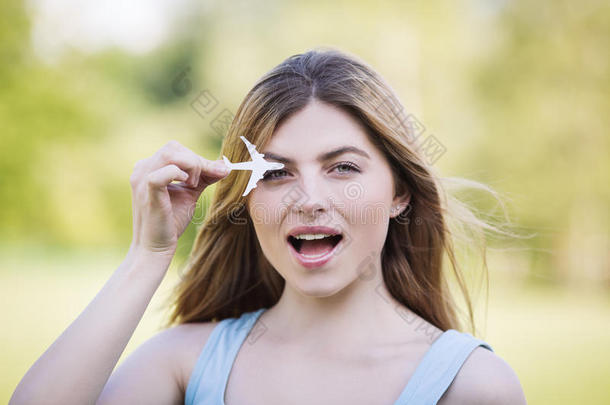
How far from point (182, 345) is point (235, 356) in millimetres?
270

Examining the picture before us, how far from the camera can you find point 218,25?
19.4m

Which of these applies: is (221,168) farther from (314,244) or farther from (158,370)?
(158,370)

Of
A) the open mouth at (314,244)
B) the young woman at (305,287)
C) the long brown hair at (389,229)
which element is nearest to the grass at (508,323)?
the long brown hair at (389,229)

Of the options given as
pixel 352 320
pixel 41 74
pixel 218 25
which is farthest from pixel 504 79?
pixel 352 320

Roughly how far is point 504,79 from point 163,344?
18133 mm

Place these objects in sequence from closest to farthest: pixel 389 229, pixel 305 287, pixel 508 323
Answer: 1. pixel 305 287
2. pixel 389 229
3. pixel 508 323

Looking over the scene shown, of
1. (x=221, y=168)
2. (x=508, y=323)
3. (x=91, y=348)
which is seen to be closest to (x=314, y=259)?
(x=221, y=168)

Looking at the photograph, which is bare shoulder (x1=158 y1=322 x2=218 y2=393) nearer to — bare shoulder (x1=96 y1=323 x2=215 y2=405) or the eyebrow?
bare shoulder (x1=96 y1=323 x2=215 y2=405)

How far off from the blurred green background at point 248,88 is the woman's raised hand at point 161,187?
40.2ft

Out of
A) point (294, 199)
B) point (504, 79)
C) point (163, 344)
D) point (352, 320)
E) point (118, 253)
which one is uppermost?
point (504, 79)

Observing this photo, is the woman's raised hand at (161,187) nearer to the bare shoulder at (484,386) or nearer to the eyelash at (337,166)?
the eyelash at (337,166)

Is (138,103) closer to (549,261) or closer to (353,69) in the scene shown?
(549,261)

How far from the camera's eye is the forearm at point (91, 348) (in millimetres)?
2207

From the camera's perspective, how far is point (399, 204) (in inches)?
112
